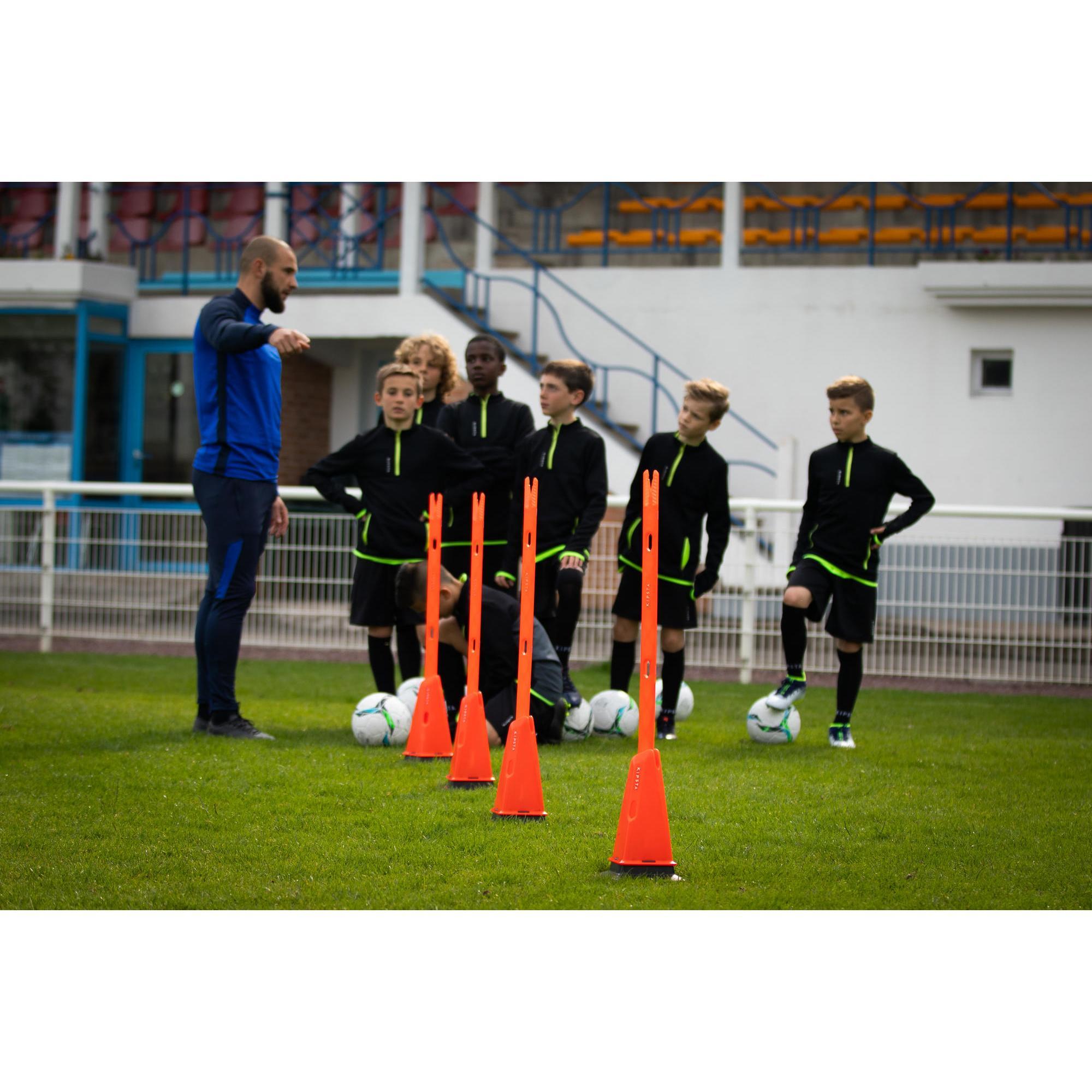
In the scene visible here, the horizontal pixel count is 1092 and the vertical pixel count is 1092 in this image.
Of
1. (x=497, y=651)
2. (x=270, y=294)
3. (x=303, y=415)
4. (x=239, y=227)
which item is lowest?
(x=497, y=651)

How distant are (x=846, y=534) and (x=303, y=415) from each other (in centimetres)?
1166

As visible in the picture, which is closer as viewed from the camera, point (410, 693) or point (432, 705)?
point (432, 705)

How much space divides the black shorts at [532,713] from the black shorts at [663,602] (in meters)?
0.73

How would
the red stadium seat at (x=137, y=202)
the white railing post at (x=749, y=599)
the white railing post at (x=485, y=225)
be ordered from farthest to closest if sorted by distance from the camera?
the red stadium seat at (x=137, y=202)
the white railing post at (x=485, y=225)
the white railing post at (x=749, y=599)

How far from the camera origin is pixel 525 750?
193 inches

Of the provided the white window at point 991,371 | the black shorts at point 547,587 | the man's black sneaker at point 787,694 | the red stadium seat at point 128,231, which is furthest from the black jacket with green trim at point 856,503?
the red stadium seat at point 128,231

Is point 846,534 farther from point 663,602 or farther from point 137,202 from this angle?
point 137,202

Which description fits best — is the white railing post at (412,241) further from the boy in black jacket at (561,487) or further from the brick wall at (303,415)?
the boy in black jacket at (561,487)

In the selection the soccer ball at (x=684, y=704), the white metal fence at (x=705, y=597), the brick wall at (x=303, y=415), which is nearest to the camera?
the soccer ball at (x=684, y=704)

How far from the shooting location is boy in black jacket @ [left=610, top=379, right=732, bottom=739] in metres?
7.03

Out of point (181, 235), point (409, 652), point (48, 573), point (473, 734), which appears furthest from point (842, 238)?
point (473, 734)

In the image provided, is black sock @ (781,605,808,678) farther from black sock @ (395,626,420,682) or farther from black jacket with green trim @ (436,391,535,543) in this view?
black sock @ (395,626,420,682)

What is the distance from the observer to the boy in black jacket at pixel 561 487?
7.23m

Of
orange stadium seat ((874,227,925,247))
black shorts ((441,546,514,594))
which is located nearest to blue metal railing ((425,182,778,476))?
orange stadium seat ((874,227,925,247))
